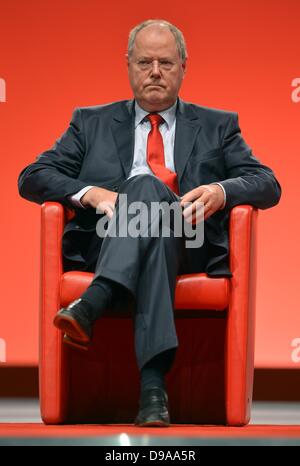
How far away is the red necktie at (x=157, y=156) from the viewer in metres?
2.57

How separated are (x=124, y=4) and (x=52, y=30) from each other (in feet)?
1.03

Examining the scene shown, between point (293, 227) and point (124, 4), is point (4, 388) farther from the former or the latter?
point (124, 4)

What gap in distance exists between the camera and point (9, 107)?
388cm

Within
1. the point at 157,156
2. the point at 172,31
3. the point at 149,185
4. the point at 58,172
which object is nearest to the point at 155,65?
the point at 172,31

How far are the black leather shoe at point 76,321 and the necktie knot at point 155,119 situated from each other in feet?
2.63

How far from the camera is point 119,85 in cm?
388

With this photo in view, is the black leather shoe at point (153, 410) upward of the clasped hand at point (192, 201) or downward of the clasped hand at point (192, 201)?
downward

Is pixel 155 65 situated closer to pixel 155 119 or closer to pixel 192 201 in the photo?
pixel 155 119

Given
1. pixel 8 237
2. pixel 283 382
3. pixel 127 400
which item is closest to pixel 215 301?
pixel 127 400

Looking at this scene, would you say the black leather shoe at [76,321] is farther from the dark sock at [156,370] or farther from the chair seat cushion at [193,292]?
the chair seat cushion at [193,292]

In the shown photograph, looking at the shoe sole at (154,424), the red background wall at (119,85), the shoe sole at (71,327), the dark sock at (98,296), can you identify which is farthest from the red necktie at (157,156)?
the red background wall at (119,85)

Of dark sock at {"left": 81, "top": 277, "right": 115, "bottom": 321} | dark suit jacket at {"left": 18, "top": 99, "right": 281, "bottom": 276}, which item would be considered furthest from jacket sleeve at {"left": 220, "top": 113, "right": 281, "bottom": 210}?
dark sock at {"left": 81, "top": 277, "right": 115, "bottom": 321}

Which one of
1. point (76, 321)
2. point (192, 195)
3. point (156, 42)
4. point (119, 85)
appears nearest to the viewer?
point (76, 321)

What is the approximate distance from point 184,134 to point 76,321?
0.85 metres
